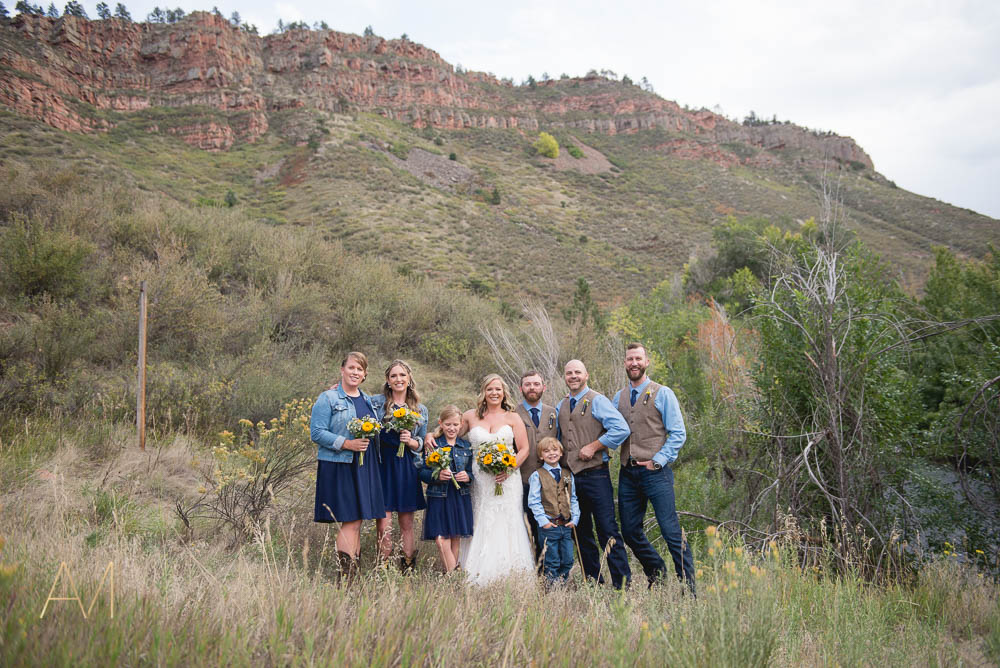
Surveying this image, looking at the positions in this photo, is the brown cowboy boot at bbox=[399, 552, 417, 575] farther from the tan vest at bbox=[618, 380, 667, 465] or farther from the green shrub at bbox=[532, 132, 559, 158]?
the green shrub at bbox=[532, 132, 559, 158]

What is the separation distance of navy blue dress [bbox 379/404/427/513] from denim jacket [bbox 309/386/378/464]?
0.53 ft

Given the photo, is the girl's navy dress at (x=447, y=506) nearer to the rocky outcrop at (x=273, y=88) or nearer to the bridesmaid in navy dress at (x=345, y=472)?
the bridesmaid in navy dress at (x=345, y=472)

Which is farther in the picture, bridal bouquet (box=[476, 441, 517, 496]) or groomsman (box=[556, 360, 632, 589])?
groomsman (box=[556, 360, 632, 589])

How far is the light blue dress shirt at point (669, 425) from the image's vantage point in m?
4.59

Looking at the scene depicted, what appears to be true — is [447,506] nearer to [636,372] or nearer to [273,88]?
[636,372]

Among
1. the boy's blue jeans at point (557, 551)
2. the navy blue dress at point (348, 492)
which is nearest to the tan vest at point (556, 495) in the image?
the boy's blue jeans at point (557, 551)

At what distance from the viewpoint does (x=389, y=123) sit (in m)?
57.9

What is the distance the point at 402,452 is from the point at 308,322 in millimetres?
9785

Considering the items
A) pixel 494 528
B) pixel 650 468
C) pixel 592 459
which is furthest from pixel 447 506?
pixel 650 468

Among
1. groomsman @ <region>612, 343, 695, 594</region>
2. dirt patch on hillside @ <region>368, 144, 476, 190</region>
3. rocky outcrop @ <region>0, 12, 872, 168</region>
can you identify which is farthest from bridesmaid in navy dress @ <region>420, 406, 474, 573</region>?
dirt patch on hillside @ <region>368, 144, 476, 190</region>

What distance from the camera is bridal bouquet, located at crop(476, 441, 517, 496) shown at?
4.52 metres

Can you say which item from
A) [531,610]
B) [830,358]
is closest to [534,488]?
[531,610]

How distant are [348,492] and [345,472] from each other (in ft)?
0.55

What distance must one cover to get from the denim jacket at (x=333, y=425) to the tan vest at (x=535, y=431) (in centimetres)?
136
